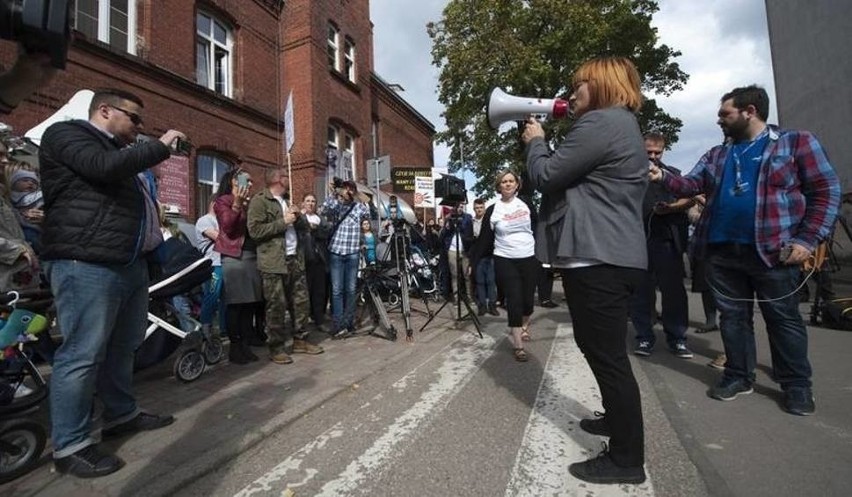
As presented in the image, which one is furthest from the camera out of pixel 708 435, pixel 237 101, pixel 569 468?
pixel 237 101

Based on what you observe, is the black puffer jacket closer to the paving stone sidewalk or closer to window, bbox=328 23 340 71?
the paving stone sidewalk

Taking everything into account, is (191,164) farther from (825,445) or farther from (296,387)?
(825,445)

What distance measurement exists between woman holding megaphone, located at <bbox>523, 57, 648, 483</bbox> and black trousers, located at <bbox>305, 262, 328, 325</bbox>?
5.03 meters

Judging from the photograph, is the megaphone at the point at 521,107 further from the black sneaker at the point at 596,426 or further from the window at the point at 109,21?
the window at the point at 109,21

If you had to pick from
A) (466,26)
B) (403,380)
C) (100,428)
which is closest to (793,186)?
(403,380)

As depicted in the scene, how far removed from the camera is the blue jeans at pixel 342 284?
625 cm

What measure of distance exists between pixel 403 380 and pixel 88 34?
9716 mm

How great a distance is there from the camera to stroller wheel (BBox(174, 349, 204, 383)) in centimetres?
421

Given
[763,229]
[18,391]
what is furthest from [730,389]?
[18,391]

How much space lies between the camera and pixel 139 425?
10.4 feet

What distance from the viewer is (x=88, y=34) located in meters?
9.56

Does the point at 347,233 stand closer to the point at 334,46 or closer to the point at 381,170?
the point at 381,170

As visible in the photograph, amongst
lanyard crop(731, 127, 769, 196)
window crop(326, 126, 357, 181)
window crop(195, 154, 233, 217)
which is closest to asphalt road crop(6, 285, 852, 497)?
lanyard crop(731, 127, 769, 196)

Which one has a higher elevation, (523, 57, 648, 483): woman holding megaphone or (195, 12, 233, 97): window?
(195, 12, 233, 97): window
